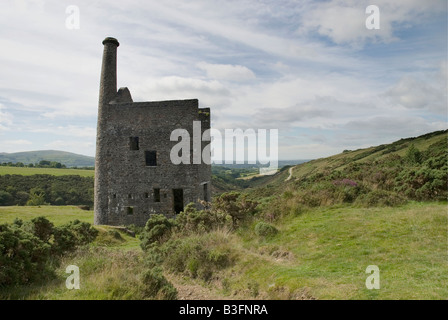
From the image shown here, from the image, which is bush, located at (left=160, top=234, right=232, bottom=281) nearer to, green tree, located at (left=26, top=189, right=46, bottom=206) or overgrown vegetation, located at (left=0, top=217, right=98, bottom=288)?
overgrown vegetation, located at (left=0, top=217, right=98, bottom=288)

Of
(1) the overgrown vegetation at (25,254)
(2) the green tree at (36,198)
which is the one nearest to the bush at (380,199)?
(1) the overgrown vegetation at (25,254)

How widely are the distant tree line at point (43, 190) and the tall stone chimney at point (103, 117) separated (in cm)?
2861

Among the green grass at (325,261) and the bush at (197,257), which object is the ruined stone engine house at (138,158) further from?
the bush at (197,257)

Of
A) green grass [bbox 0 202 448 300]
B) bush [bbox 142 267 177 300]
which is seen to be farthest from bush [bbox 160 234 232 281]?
bush [bbox 142 267 177 300]

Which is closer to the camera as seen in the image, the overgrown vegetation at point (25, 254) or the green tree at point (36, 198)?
the overgrown vegetation at point (25, 254)

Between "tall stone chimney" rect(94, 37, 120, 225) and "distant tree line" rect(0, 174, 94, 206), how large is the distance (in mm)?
28615

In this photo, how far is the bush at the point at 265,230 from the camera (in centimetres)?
999

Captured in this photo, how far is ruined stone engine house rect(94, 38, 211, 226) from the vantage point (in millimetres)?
18078

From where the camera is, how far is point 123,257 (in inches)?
325

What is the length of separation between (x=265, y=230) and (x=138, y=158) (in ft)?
36.6
